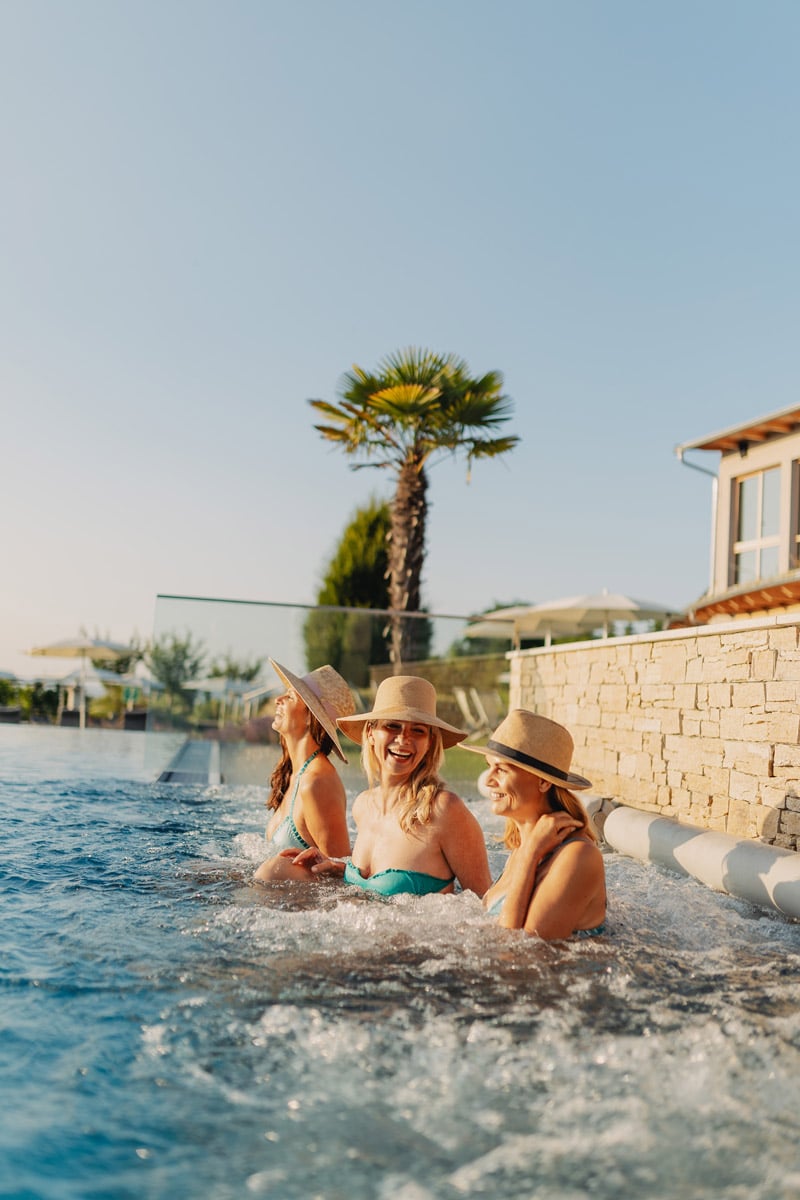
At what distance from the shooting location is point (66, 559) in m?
26.5

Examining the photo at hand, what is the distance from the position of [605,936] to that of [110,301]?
15.2 meters

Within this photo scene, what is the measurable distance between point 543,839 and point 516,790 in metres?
0.20

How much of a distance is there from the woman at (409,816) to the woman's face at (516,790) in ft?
1.08

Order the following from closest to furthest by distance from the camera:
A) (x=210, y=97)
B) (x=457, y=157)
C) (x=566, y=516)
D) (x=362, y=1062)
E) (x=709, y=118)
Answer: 1. (x=362, y=1062)
2. (x=210, y=97)
3. (x=709, y=118)
4. (x=457, y=157)
5. (x=566, y=516)

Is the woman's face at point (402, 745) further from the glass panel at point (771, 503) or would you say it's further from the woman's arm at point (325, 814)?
the glass panel at point (771, 503)

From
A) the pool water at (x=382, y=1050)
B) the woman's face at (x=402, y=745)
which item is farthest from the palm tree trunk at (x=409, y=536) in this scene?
the woman's face at (x=402, y=745)

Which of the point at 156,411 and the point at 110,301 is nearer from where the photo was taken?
the point at 110,301

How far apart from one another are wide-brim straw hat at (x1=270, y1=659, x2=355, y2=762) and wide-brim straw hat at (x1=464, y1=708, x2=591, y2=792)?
1.17 metres

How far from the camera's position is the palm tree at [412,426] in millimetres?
15812

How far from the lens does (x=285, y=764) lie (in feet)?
16.2

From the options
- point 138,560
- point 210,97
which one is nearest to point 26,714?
point 138,560

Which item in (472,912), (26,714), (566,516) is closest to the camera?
(472,912)

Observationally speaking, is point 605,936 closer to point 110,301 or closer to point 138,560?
point 110,301

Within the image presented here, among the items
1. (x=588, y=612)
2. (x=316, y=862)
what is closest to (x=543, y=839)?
(x=316, y=862)
